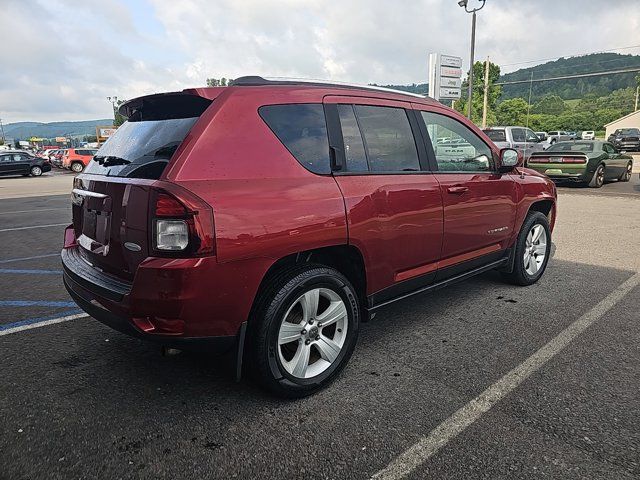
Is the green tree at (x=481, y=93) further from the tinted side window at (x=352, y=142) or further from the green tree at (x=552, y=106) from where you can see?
the tinted side window at (x=352, y=142)

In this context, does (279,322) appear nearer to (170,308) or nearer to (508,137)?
(170,308)

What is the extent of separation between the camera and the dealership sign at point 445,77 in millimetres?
17875

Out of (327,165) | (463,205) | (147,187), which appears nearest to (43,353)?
(147,187)

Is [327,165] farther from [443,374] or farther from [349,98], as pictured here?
[443,374]

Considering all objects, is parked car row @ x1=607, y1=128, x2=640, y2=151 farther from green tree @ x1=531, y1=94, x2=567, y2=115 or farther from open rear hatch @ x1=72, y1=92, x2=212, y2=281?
open rear hatch @ x1=72, y1=92, x2=212, y2=281

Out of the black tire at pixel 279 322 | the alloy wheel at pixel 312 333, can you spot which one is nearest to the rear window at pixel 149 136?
the black tire at pixel 279 322

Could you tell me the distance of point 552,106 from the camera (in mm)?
55531

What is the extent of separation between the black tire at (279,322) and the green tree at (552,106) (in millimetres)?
53016

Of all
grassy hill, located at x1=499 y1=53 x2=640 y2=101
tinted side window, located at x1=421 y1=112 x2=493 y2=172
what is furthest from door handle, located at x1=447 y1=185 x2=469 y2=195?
grassy hill, located at x1=499 y1=53 x2=640 y2=101

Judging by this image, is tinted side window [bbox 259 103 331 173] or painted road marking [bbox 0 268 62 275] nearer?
tinted side window [bbox 259 103 331 173]

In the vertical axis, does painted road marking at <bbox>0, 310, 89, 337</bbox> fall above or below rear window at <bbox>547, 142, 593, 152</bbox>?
below

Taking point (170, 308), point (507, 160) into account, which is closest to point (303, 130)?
point (170, 308)

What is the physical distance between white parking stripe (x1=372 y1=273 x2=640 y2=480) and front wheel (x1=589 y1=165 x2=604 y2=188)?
1249cm

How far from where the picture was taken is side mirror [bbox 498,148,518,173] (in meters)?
4.12
